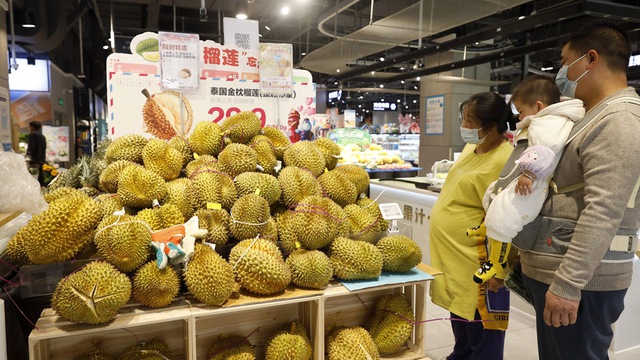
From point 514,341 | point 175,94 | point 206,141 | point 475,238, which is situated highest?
point 175,94

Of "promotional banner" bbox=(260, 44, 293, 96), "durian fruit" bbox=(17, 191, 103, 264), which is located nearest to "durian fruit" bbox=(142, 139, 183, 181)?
"durian fruit" bbox=(17, 191, 103, 264)

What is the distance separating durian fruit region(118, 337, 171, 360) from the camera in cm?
144

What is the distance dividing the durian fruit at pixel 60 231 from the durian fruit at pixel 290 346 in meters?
0.73

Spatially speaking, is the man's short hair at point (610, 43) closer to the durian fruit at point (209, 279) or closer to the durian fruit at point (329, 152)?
the durian fruit at point (329, 152)

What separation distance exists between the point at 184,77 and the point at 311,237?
5.33ft

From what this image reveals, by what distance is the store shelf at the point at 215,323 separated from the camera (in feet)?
4.25

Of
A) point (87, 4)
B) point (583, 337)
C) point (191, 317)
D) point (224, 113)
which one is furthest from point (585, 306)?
point (87, 4)

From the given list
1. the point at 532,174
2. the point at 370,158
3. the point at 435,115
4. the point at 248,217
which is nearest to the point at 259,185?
the point at 248,217

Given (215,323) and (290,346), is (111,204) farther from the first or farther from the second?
(290,346)

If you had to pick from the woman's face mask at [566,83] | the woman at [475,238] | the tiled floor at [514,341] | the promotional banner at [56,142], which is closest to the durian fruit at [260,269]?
the woman at [475,238]

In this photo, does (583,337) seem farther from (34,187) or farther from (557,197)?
(34,187)

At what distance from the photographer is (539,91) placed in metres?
2.05

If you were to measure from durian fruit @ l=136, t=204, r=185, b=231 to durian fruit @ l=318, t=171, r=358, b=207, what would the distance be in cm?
63

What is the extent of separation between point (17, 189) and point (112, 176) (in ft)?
1.43
